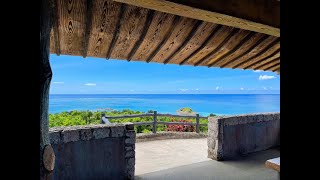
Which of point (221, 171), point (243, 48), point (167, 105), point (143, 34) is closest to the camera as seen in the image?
point (143, 34)

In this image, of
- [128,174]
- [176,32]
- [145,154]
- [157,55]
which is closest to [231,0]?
[176,32]

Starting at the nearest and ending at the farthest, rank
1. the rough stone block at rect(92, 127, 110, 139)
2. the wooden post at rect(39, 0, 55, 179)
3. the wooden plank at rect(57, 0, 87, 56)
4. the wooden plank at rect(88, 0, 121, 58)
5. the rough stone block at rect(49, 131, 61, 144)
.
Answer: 1. the wooden post at rect(39, 0, 55, 179)
2. the wooden plank at rect(57, 0, 87, 56)
3. the wooden plank at rect(88, 0, 121, 58)
4. the rough stone block at rect(49, 131, 61, 144)
5. the rough stone block at rect(92, 127, 110, 139)

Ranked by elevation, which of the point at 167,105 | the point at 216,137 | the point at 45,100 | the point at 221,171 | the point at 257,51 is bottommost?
the point at 167,105

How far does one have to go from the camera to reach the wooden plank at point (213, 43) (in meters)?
2.88

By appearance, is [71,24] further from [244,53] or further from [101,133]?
[101,133]

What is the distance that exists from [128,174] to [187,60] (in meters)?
3.05

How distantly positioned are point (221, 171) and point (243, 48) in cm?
375

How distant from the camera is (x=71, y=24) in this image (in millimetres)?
2271

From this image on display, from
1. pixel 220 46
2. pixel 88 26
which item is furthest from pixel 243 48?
pixel 88 26

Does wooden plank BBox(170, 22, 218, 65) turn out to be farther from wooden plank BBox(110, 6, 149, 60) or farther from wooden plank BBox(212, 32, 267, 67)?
wooden plank BBox(110, 6, 149, 60)

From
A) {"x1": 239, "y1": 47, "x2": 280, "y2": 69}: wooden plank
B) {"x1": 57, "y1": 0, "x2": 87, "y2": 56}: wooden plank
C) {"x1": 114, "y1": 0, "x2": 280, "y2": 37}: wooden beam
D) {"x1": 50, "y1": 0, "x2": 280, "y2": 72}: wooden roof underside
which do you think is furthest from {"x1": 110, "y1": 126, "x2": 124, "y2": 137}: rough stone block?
{"x1": 114, "y1": 0, "x2": 280, "y2": 37}: wooden beam

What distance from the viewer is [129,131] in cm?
534

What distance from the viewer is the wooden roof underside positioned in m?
2.21

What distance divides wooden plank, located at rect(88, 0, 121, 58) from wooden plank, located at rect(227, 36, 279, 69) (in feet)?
6.46
